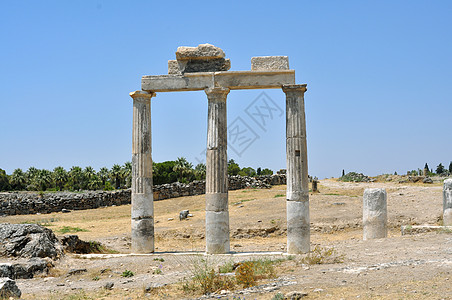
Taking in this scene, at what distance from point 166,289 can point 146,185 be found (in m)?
6.22

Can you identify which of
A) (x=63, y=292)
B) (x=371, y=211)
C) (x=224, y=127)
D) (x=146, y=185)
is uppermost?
(x=224, y=127)

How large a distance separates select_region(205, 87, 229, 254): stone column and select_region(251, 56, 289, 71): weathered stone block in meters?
1.25

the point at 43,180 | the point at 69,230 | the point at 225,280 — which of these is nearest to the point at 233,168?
the point at 43,180

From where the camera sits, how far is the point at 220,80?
1614 cm

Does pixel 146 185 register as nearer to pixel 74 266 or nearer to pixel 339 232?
pixel 74 266

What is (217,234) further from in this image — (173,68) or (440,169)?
(440,169)

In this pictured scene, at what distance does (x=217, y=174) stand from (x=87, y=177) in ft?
161

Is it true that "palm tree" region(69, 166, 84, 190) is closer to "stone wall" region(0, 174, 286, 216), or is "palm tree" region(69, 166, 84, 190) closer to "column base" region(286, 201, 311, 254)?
"stone wall" region(0, 174, 286, 216)

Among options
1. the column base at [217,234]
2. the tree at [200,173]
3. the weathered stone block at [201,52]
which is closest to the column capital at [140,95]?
the weathered stone block at [201,52]

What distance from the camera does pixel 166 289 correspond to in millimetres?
10914

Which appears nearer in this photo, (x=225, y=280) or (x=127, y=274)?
(x=225, y=280)

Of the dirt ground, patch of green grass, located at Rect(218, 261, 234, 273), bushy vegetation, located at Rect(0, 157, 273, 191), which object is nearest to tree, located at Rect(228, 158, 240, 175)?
bushy vegetation, located at Rect(0, 157, 273, 191)

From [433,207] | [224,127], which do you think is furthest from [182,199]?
[224,127]

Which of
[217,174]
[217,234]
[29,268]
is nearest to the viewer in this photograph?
[29,268]
